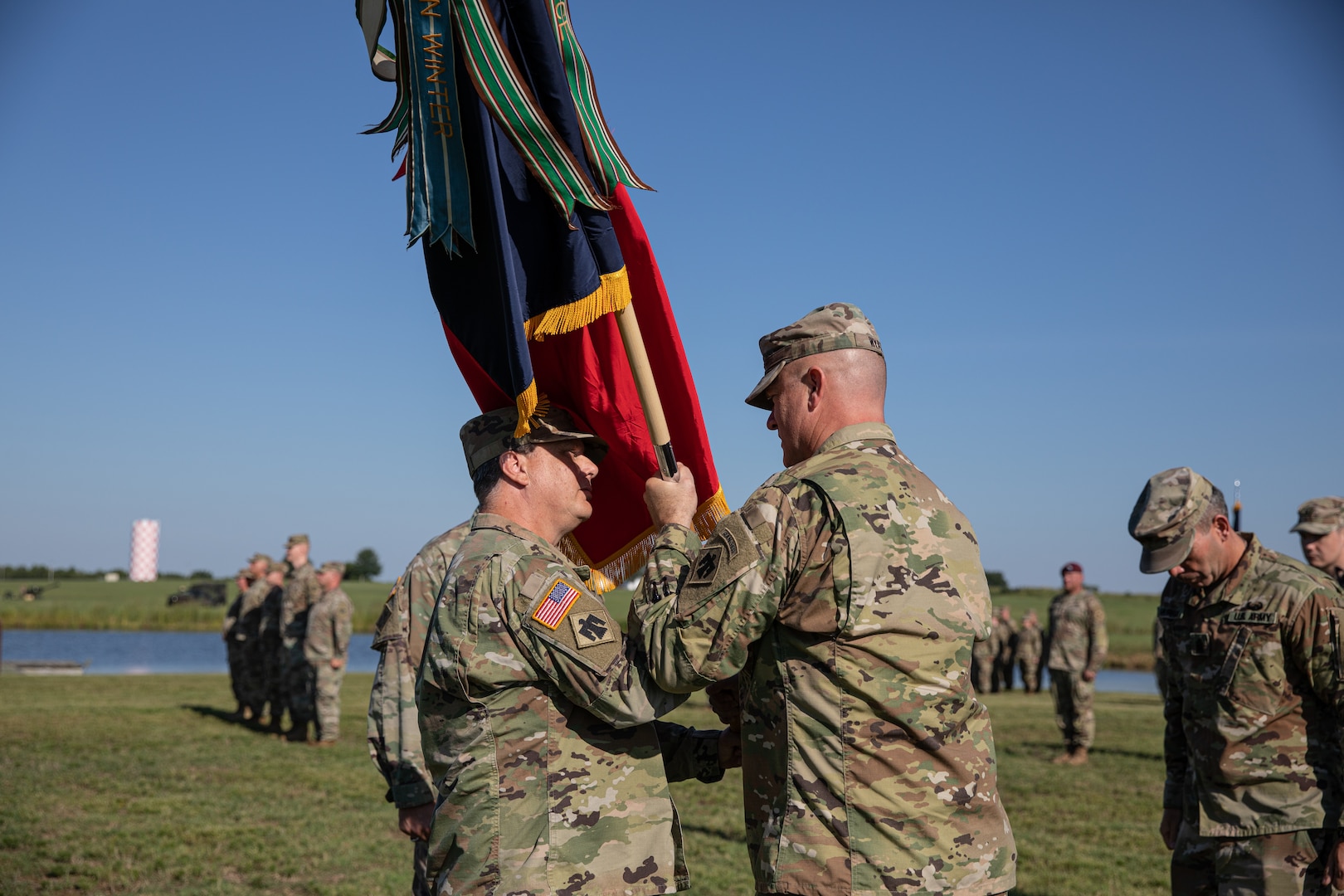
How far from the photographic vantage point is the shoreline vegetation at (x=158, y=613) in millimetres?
44894

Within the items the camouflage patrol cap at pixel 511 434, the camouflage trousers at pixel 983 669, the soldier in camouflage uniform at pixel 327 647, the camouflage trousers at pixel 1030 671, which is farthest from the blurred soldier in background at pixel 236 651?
the camouflage trousers at pixel 1030 671

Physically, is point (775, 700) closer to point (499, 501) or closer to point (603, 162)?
point (499, 501)

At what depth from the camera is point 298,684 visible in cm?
1408

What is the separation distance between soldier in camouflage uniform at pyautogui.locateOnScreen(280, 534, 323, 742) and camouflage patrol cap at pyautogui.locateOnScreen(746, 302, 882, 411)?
1209cm

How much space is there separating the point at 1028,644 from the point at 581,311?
86.3 feet

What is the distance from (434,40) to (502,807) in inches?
94.4

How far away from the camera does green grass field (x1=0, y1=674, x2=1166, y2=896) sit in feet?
22.7

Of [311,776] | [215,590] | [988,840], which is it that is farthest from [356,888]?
[215,590]

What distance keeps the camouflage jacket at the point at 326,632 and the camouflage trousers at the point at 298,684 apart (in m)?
0.52

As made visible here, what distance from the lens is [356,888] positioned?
21.9 ft

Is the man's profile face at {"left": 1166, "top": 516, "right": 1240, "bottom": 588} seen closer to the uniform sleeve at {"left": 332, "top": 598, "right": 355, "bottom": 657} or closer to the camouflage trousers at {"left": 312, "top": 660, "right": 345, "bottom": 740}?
the uniform sleeve at {"left": 332, "top": 598, "right": 355, "bottom": 657}

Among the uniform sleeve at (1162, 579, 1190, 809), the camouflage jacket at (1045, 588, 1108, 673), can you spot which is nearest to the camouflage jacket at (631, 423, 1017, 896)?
the uniform sleeve at (1162, 579, 1190, 809)

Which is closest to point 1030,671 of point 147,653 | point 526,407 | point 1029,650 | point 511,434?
point 1029,650

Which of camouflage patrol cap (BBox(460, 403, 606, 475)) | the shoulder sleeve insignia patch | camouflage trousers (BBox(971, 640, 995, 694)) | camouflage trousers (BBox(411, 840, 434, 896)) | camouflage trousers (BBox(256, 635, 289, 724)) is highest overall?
camouflage patrol cap (BBox(460, 403, 606, 475))
